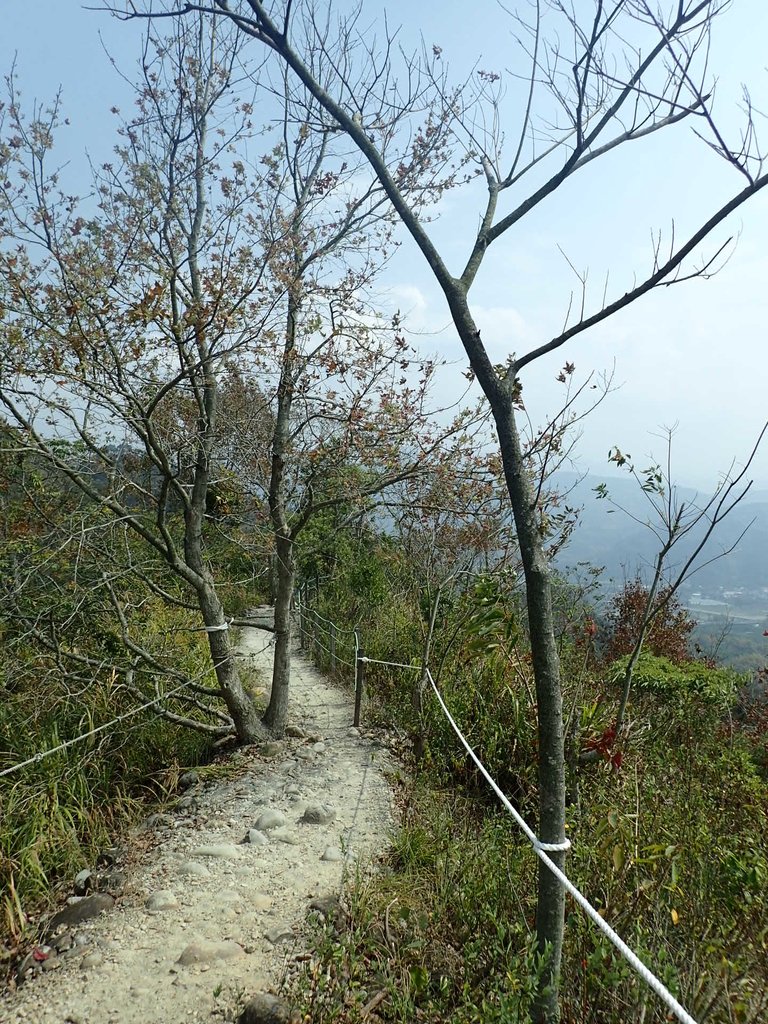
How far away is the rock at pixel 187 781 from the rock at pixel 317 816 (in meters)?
1.00

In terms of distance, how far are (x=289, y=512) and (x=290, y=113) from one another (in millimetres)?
3276

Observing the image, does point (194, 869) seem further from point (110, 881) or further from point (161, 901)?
point (110, 881)

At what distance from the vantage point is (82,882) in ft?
12.3

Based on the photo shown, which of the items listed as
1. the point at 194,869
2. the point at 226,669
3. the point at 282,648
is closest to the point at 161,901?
the point at 194,869

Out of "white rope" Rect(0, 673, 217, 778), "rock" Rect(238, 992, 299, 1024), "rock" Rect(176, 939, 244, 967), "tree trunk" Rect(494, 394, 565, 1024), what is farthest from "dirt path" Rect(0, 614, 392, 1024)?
"tree trunk" Rect(494, 394, 565, 1024)

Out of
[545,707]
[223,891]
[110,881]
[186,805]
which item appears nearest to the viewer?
[545,707]

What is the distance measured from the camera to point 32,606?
508cm

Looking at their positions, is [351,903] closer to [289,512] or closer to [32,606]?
[32,606]

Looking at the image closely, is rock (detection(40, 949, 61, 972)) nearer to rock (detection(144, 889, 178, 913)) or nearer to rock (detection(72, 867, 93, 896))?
rock (detection(144, 889, 178, 913))

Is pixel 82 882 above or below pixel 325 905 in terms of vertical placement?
below

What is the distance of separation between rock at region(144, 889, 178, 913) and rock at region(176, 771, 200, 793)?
1.30 meters

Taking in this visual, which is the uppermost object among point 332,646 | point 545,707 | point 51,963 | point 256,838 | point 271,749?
point 545,707

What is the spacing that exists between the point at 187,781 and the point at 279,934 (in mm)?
2004

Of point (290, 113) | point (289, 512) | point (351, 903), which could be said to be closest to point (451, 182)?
point (290, 113)
